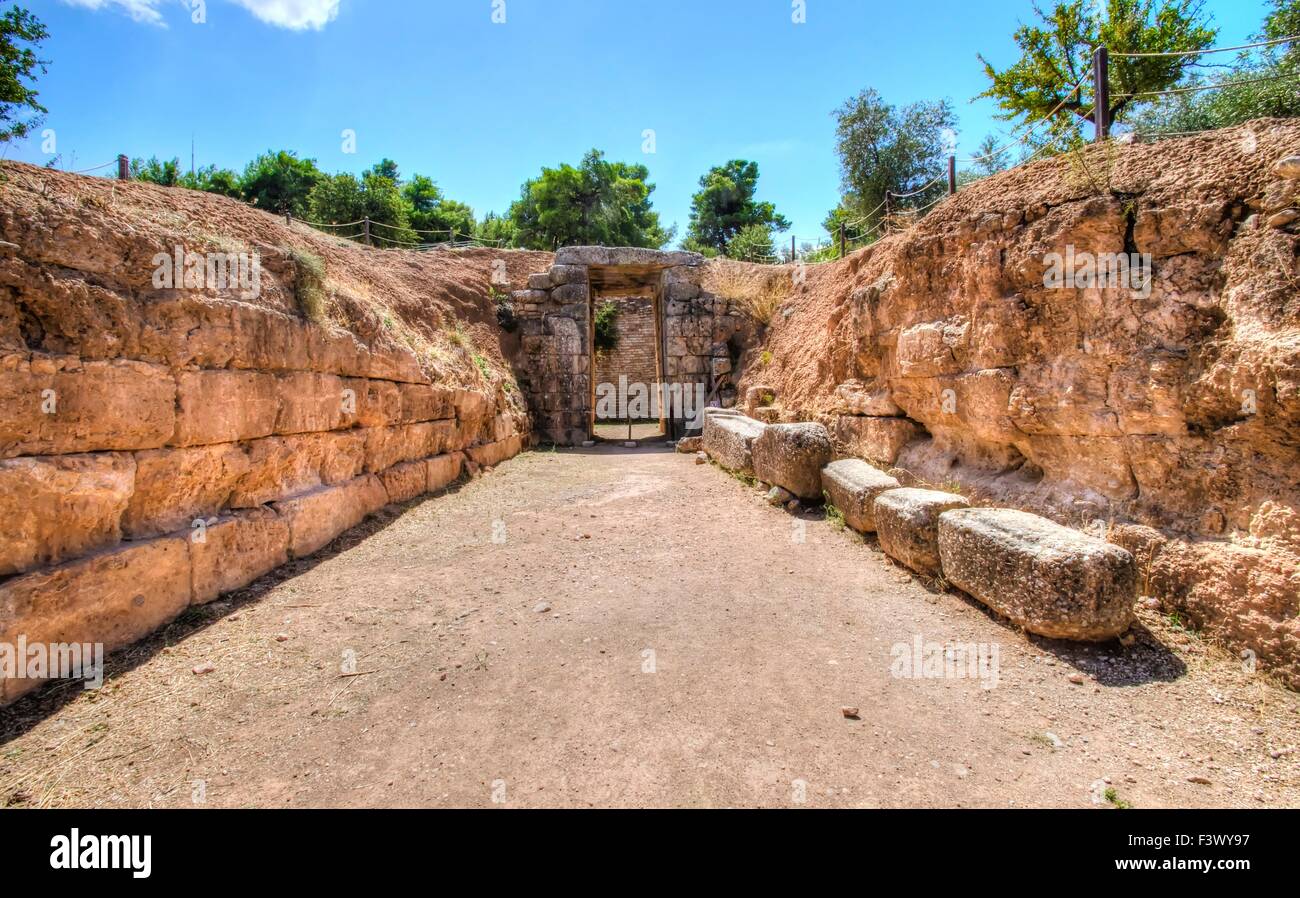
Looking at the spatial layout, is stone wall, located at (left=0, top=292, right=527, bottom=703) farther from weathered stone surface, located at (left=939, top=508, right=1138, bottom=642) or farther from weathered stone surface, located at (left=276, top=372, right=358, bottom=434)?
weathered stone surface, located at (left=939, top=508, right=1138, bottom=642)

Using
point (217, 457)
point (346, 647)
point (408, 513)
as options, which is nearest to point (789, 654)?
point (346, 647)

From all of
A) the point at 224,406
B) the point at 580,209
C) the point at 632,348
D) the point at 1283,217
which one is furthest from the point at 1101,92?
the point at 580,209

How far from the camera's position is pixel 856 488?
574cm

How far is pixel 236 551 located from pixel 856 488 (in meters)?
5.47

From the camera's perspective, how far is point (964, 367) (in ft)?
18.6

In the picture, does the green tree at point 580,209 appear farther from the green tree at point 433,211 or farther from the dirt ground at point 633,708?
the dirt ground at point 633,708

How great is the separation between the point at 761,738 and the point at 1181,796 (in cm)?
167

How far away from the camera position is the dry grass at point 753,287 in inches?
554

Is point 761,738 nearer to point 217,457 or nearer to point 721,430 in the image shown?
point 217,457

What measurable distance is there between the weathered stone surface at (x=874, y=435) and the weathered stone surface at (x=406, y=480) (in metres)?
5.79

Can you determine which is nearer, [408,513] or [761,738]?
[761,738]

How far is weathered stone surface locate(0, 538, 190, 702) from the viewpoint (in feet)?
9.57

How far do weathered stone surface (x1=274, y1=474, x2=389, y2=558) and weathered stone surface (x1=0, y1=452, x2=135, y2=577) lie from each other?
1388 mm

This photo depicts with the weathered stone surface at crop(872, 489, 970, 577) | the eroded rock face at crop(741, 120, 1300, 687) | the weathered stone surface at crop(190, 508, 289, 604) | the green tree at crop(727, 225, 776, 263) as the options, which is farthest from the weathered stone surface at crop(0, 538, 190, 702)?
the green tree at crop(727, 225, 776, 263)
